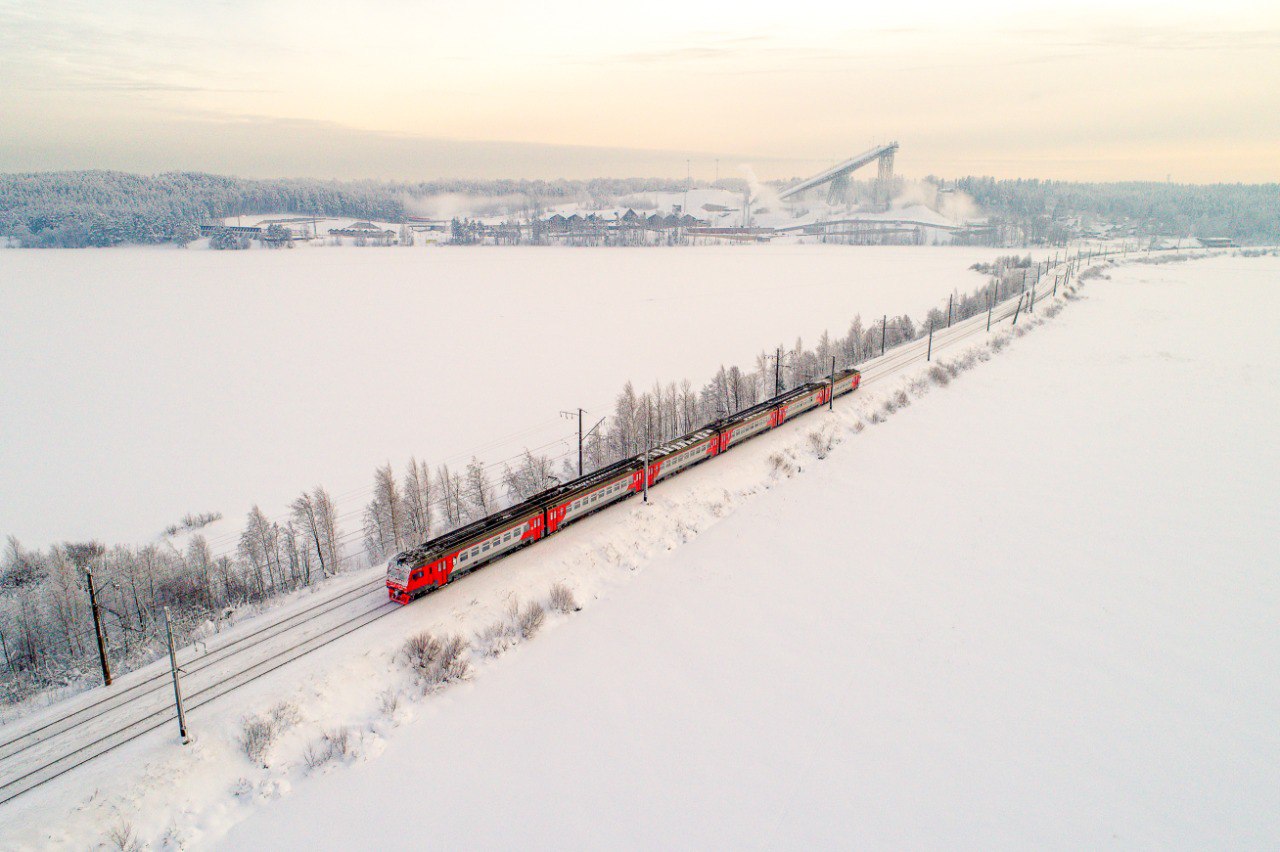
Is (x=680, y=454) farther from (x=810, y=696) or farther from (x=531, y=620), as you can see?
(x=810, y=696)

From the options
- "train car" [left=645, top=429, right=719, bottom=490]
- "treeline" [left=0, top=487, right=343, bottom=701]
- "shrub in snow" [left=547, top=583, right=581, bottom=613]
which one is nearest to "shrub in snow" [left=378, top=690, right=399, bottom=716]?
"shrub in snow" [left=547, top=583, right=581, bottom=613]

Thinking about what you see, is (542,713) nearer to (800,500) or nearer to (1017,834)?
(1017,834)

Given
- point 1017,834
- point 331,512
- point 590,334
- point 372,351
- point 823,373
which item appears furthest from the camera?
point 590,334

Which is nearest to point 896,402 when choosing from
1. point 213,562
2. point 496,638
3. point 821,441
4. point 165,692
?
point 821,441

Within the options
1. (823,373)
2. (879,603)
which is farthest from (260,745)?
(823,373)

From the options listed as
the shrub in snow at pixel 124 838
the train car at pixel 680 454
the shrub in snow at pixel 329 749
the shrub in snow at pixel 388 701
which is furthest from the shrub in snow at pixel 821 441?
the shrub in snow at pixel 124 838
